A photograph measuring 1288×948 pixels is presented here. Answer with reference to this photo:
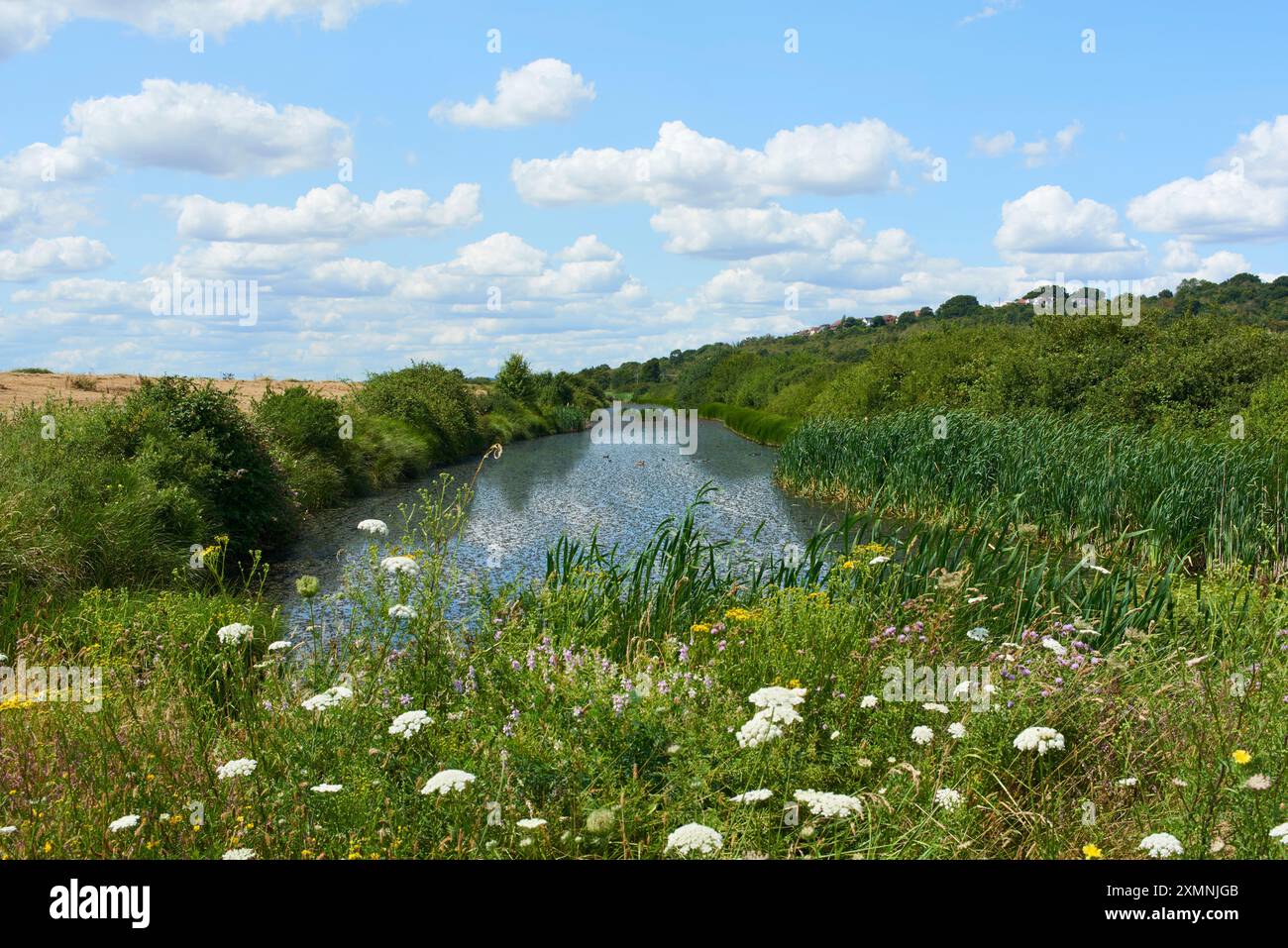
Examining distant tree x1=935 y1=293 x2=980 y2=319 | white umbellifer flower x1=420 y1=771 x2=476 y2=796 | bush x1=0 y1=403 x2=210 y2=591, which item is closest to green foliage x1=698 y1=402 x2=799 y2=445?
bush x1=0 y1=403 x2=210 y2=591

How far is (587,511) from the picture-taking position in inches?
774

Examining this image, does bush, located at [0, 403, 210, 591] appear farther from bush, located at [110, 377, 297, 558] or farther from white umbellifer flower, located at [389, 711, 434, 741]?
white umbellifer flower, located at [389, 711, 434, 741]

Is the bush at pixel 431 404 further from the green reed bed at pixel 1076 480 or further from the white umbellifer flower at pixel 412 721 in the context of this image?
the white umbellifer flower at pixel 412 721

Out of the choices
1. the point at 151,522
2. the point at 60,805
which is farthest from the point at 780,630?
the point at 151,522

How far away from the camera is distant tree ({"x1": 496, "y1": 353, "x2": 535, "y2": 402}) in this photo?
2066 inches

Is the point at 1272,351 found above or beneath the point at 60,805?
above

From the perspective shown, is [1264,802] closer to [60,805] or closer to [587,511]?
[60,805]

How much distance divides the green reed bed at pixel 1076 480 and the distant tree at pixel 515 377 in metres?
31.0

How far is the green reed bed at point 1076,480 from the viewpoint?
42.4 feet

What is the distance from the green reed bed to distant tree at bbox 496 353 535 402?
31032 millimetres
